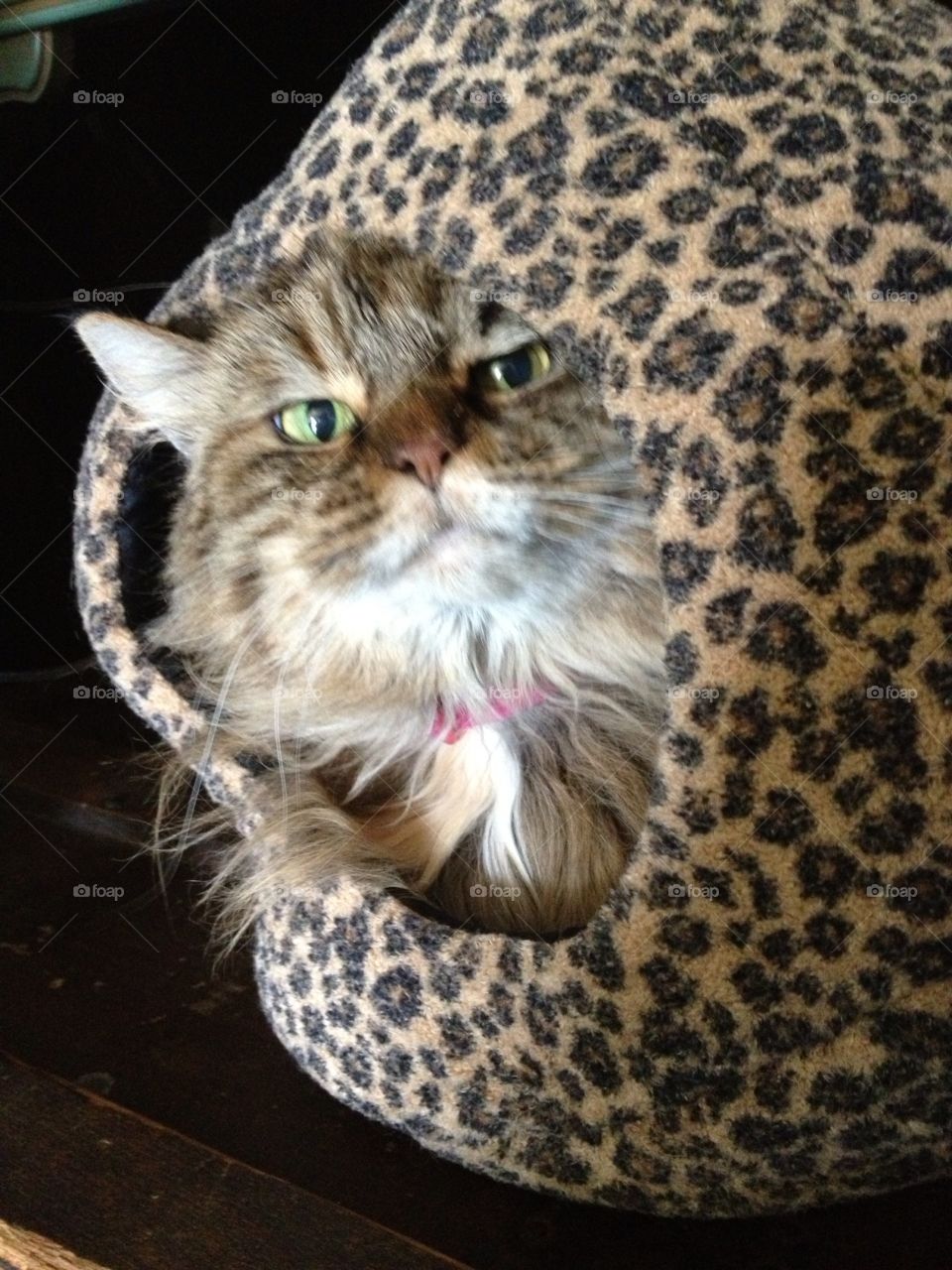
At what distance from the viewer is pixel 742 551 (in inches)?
28.1

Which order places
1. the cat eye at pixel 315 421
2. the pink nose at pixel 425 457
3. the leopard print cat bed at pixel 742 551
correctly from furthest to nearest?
the cat eye at pixel 315 421, the pink nose at pixel 425 457, the leopard print cat bed at pixel 742 551

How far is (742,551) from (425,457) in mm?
259

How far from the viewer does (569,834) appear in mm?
1019

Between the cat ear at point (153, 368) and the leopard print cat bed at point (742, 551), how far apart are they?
0.27 m

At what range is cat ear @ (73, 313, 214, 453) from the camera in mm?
1042

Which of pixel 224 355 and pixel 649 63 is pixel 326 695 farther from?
pixel 649 63

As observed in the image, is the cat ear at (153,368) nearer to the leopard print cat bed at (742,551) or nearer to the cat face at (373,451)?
the cat face at (373,451)

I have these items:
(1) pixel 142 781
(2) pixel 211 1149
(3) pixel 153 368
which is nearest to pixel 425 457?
(3) pixel 153 368

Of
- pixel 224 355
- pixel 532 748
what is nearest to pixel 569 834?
pixel 532 748

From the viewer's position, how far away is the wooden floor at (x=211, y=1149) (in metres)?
0.89

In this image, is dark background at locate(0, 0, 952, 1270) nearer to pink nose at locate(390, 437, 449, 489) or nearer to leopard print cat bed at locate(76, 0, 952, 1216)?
leopard print cat bed at locate(76, 0, 952, 1216)

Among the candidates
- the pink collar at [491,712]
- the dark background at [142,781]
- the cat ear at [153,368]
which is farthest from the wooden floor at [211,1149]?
the cat ear at [153,368]

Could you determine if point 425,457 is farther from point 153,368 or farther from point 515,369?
point 153,368

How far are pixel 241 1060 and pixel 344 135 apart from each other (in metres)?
0.87
